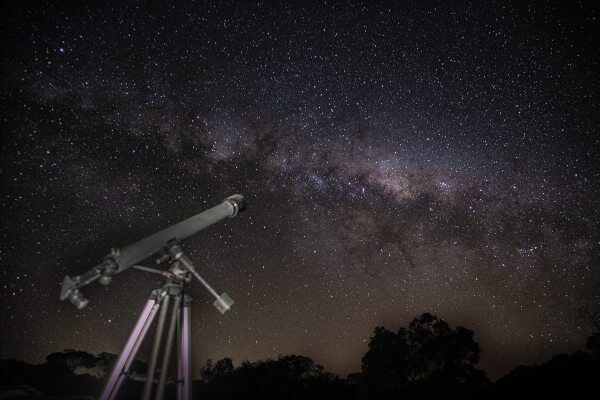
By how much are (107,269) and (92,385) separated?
4056 centimetres

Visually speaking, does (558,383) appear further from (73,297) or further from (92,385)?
(92,385)

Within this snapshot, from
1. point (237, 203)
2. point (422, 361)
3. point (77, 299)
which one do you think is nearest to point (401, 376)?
point (422, 361)

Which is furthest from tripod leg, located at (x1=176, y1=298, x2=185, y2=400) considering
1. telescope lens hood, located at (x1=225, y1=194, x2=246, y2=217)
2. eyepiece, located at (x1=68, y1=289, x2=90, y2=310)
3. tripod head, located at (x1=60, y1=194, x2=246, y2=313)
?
telescope lens hood, located at (x1=225, y1=194, x2=246, y2=217)

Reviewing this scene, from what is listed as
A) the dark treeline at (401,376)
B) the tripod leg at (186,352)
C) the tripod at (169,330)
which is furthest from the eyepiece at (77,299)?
the dark treeline at (401,376)

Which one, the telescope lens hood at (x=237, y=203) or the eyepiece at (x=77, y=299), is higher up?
the telescope lens hood at (x=237, y=203)

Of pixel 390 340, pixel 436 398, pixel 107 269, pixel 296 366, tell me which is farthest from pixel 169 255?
pixel 296 366

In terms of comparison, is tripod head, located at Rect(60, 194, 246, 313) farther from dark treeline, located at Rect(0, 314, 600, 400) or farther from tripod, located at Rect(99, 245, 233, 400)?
dark treeline, located at Rect(0, 314, 600, 400)

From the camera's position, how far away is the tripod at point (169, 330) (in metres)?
3.24

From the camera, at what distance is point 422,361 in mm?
29312

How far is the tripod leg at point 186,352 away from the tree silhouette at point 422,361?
2813 cm

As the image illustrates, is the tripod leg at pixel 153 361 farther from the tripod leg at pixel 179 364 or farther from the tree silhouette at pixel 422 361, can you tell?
the tree silhouette at pixel 422 361

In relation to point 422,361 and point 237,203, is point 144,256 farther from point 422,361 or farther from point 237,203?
point 422,361

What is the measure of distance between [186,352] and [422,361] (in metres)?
31.5

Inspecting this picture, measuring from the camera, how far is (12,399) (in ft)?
19.1
